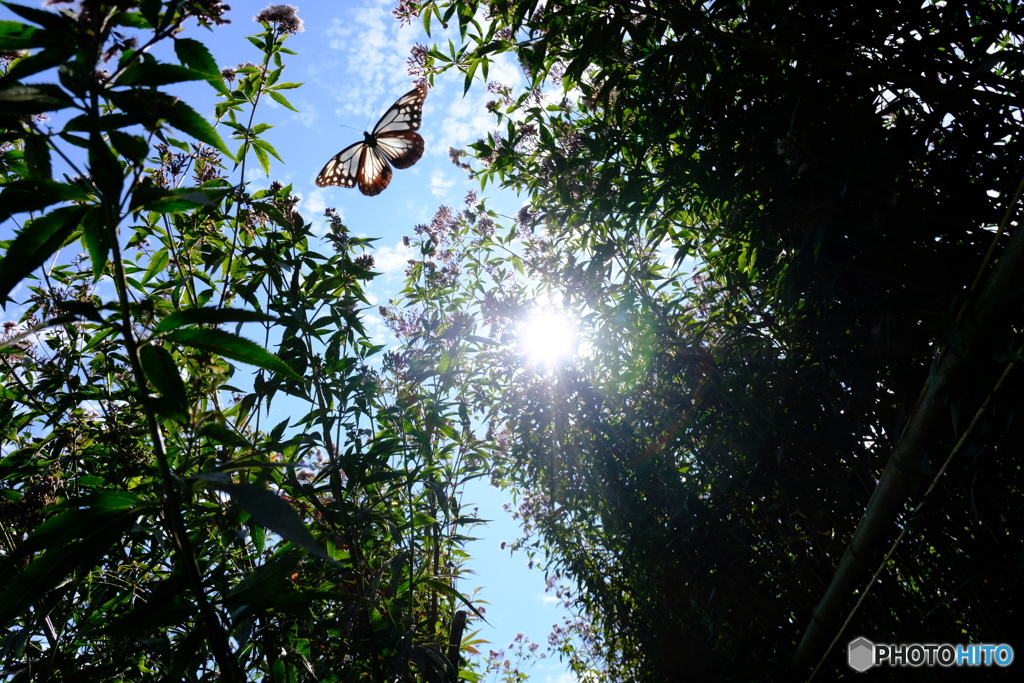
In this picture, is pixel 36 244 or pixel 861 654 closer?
pixel 36 244

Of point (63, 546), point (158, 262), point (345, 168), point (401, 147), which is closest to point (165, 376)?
point (63, 546)

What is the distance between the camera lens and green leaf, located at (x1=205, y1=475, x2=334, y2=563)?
1.61ft

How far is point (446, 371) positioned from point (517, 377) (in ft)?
0.82

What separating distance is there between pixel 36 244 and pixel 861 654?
163cm

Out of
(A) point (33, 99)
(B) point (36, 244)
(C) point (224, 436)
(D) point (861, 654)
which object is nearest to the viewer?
(A) point (33, 99)

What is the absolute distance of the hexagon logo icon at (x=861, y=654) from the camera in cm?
122

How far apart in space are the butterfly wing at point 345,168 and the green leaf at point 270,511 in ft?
9.39

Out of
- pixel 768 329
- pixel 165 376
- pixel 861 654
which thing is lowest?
pixel 861 654

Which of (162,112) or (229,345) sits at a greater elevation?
(162,112)

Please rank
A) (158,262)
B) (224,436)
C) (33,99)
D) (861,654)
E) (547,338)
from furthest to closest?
1. (547,338)
2. (158,262)
3. (861,654)
4. (224,436)
5. (33,99)

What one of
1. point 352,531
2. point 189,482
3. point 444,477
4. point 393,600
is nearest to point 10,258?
point 189,482

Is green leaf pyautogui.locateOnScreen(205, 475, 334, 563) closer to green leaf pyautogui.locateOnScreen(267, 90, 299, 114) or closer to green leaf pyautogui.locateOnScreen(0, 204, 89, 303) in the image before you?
green leaf pyautogui.locateOnScreen(0, 204, 89, 303)

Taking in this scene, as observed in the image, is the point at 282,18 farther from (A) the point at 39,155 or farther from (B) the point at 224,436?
(B) the point at 224,436

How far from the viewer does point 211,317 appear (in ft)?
1.85
